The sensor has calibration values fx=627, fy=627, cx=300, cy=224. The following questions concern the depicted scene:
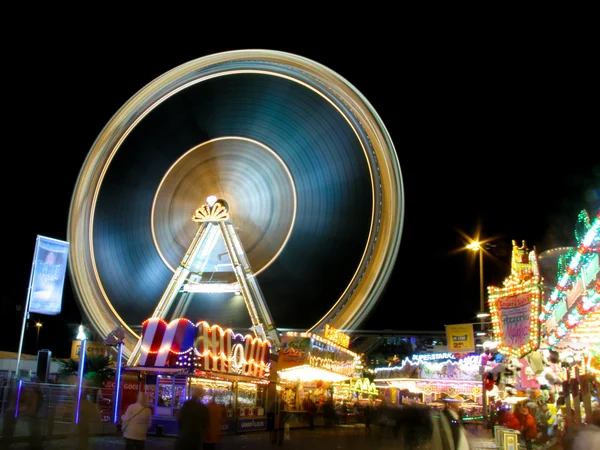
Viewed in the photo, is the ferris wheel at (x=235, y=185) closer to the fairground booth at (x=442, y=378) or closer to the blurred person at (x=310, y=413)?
the blurred person at (x=310, y=413)

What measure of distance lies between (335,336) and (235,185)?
643 cm

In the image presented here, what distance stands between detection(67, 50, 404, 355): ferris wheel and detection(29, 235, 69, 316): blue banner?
11.7 ft

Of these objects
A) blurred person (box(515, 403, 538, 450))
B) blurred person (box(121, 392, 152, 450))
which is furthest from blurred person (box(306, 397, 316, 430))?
blurred person (box(121, 392, 152, 450))

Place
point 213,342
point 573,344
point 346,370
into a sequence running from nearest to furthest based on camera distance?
1. point 573,344
2. point 213,342
3. point 346,370

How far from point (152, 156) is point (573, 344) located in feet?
52.9

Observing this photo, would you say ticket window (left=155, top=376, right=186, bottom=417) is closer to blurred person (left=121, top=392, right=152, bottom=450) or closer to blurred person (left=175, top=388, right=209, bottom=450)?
blurred person (left=121, top=392, right=152, bottom=450)

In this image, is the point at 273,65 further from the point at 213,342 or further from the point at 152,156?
the point at 213,342

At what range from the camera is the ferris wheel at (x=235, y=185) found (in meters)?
20.2

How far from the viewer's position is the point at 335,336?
68.4 feet

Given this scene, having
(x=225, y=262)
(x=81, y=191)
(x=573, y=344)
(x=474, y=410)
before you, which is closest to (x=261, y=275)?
(x=225, y=262)

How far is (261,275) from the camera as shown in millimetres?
22891

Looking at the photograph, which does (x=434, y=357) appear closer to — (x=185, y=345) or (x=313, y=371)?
(x=313, y=371)

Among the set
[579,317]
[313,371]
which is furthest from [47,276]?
[579,317]

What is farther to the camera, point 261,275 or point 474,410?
point 474,410
